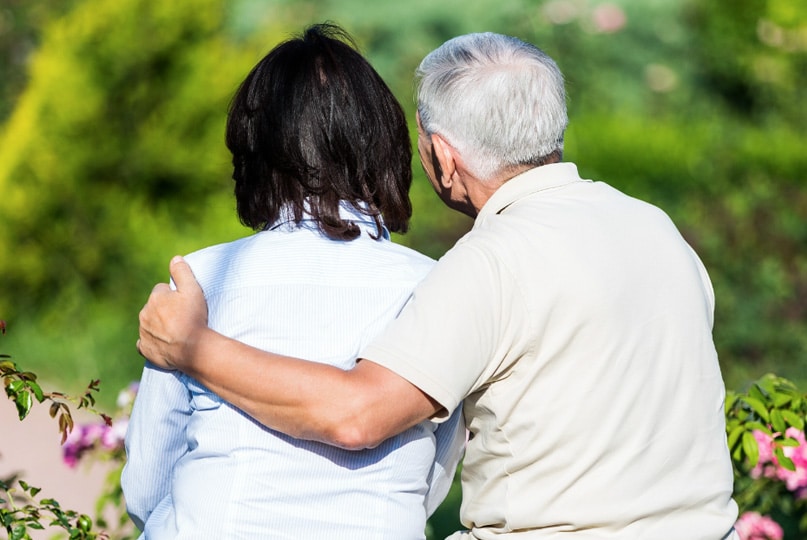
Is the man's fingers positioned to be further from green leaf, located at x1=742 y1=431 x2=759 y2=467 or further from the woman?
green leaf, located at x1=742 y1=431 x2=759 y2=467

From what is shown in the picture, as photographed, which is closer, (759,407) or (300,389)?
(300,389)

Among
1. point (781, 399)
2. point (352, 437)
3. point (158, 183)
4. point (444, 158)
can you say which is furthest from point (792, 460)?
point (158, 183)

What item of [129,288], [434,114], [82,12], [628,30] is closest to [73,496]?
[129,288]

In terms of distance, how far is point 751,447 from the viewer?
8.42 feet

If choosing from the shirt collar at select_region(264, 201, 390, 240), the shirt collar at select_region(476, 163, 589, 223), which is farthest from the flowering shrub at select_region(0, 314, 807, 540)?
the shirt collar at select_region(476, 163, 589, 223)

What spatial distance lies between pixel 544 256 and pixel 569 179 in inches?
8.4

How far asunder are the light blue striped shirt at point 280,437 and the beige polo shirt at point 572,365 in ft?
0.40

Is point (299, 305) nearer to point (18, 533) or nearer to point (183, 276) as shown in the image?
point (183, 276)

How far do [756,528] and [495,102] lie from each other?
6.16ft

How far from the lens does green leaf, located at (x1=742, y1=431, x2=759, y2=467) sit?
257 centimetres

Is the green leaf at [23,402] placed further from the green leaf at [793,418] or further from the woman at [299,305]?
the green leaf at [793,418]

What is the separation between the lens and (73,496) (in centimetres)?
432

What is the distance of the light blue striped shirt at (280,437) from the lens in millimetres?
1757

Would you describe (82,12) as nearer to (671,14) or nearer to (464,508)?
(464,508)
